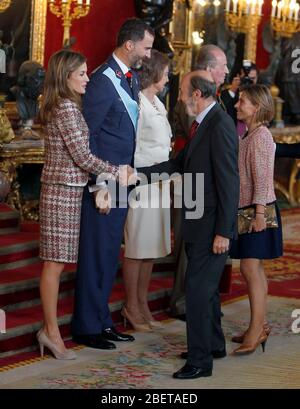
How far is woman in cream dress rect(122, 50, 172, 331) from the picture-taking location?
20.1ft

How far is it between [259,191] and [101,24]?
5.45 metres

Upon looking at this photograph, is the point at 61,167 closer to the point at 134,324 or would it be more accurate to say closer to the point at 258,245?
the point at 258,245

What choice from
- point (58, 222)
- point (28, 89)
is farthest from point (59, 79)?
point (28, 89)

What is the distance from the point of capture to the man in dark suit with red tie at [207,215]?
16.9 feet

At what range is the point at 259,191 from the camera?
18.7ft

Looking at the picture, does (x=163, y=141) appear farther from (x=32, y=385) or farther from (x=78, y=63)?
(x=32, y=385)

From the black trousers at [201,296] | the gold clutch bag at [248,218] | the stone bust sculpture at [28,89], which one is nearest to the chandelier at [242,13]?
the stone bust sculpture at [28,89]

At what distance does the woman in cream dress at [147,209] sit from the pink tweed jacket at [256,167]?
0.64 meters

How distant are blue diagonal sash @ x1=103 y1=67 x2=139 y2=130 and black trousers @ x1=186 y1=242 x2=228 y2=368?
1.00m

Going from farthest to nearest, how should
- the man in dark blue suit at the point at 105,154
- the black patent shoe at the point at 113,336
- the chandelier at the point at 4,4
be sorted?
the chandelier at the point at 4,4, the black patent shoe at the point at 113,336, the man in dark blue suit at the point at 105,154

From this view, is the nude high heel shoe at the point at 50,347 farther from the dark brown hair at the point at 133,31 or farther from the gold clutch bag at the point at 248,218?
the dark brown hair at the point at 133,31

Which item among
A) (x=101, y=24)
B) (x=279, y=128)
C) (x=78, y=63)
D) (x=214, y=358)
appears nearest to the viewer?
(x=78, y=63)

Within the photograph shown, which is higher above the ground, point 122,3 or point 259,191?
point 122,3

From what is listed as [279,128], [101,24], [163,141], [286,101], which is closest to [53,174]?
[163,141]
